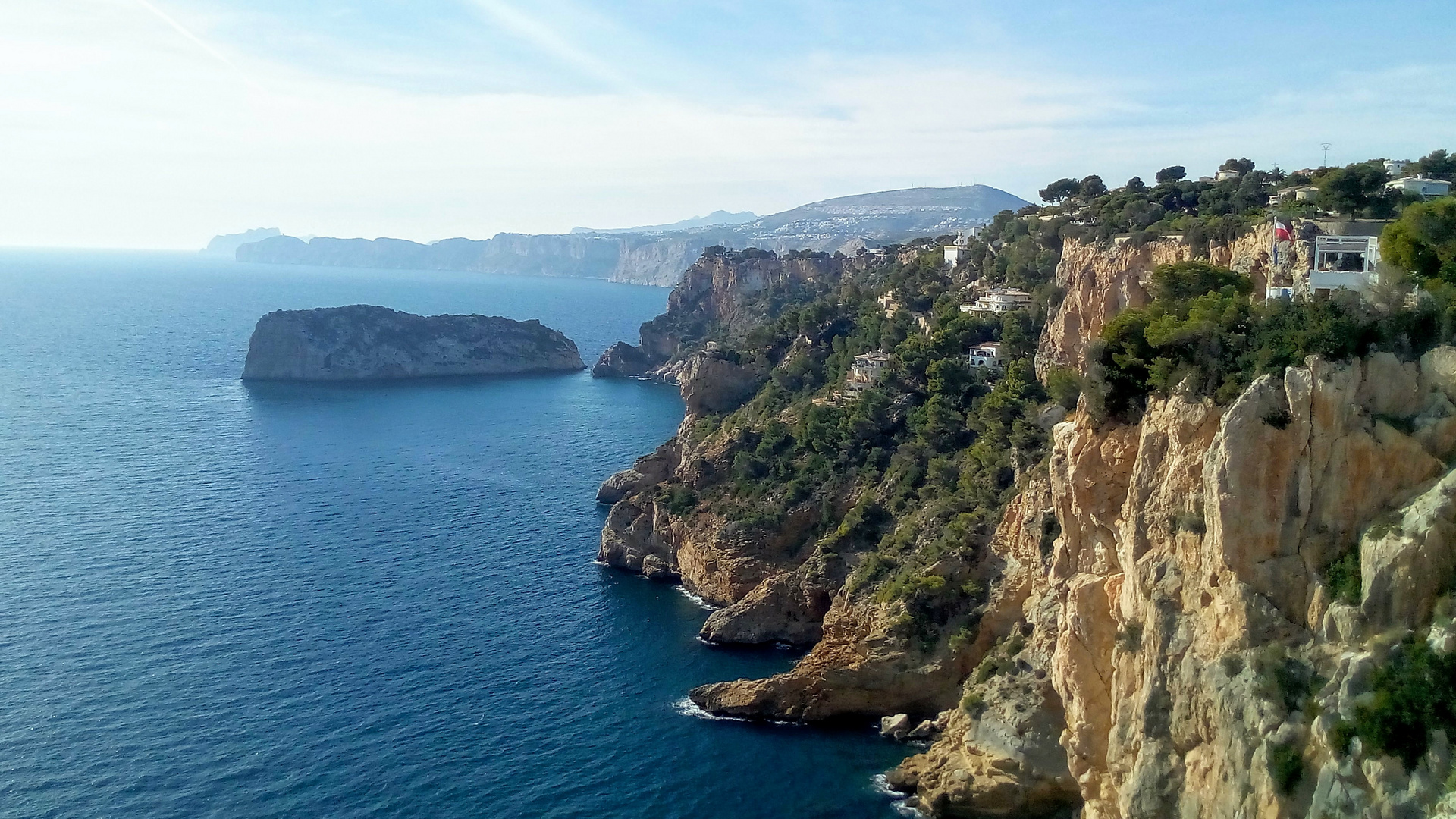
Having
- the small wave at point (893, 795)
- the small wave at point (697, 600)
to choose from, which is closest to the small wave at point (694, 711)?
the small wave at point (893, 795)

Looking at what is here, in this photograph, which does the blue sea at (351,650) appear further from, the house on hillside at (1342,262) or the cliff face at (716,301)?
the cliff face at (716,301)

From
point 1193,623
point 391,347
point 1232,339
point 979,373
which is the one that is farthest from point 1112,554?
A: point 391,347

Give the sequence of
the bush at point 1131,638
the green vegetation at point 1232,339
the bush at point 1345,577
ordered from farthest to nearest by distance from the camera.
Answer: the bush at point 1131,638 → the green vegetation at point 1232,339 → the bush at point 1345,577

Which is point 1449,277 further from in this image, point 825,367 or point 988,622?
point 825,367

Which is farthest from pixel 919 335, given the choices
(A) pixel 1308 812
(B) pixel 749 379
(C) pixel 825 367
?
(A) pixel 1308 812

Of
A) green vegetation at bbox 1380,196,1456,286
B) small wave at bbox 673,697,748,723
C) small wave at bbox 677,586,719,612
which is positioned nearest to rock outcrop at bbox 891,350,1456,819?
green vegetation at bbox 1380,196,1456,286

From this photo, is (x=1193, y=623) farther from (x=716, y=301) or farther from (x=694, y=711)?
(x=716, y=301)
